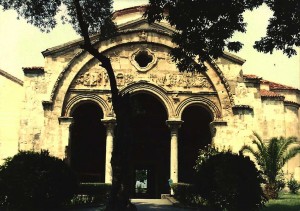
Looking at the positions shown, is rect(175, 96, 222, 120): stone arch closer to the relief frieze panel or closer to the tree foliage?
the relief frieze panel

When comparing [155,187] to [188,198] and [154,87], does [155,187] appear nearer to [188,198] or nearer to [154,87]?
[154,87]

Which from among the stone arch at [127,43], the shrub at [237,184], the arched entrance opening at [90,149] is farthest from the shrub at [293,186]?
the shrub at [237,184]

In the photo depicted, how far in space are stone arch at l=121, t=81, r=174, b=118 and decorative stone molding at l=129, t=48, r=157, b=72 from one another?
0.81 meters

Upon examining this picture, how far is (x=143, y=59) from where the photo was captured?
2050 centimetres

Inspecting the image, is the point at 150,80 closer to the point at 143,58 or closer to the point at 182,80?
the point at 143,58

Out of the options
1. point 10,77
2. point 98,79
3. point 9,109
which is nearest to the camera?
point 98,79

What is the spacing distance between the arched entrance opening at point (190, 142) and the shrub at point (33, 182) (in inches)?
502

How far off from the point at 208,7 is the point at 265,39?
7.59ft

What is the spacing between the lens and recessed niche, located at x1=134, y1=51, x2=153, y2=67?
20078 millimetres

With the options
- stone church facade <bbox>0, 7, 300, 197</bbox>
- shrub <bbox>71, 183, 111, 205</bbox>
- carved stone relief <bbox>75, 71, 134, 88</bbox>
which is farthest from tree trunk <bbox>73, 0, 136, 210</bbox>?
carved stone relief <bbox>75, 71, 134, 88</bbox>

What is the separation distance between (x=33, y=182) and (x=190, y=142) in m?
14.6

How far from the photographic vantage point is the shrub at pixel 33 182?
36.3ft

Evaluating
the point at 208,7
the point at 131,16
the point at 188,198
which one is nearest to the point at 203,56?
the point at 208,7

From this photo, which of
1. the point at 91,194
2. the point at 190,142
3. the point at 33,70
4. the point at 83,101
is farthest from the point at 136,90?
the point at 190,142
